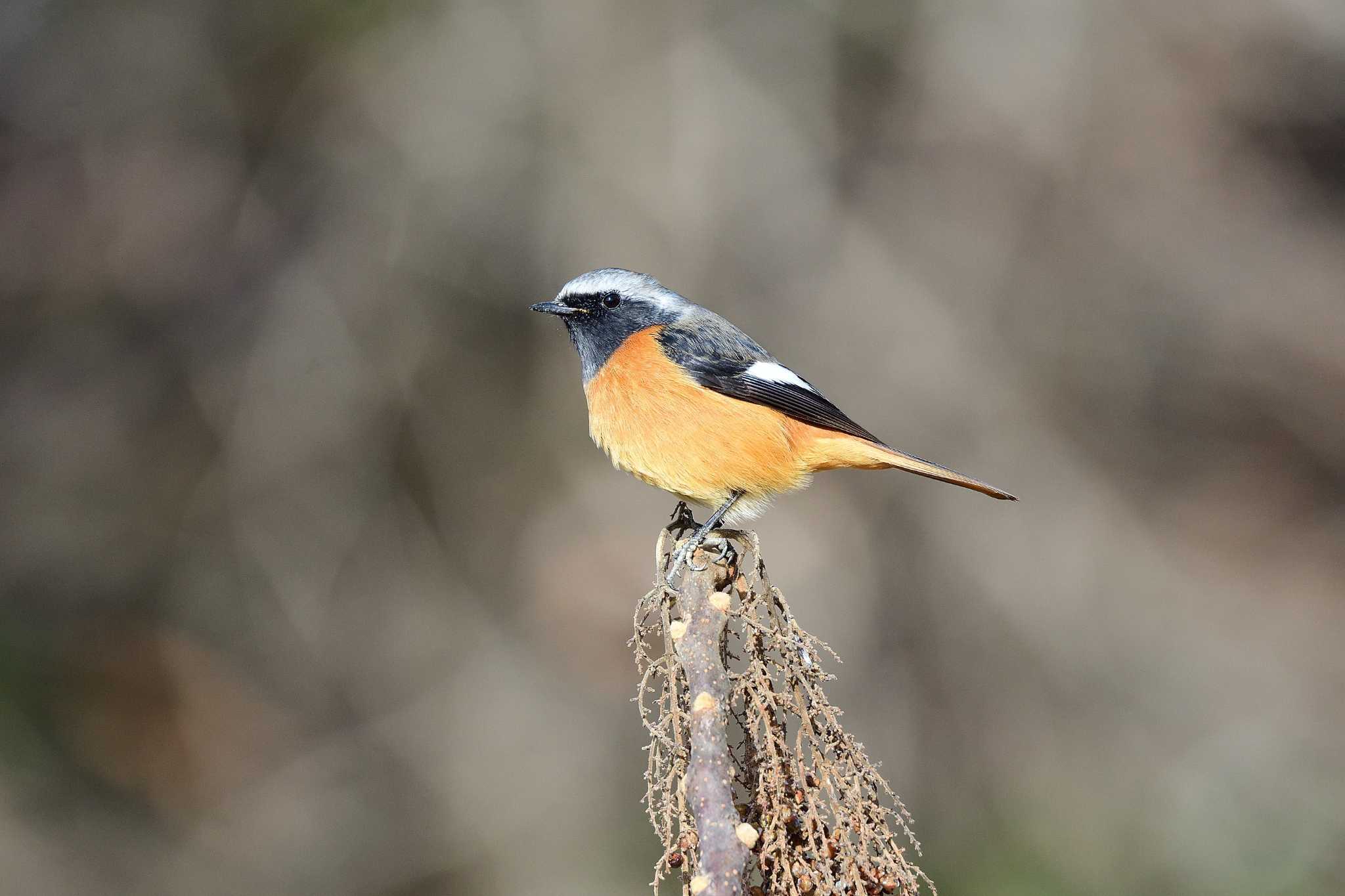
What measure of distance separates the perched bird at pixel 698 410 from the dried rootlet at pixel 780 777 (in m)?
Answer: 1.34

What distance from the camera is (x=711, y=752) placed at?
176 cm

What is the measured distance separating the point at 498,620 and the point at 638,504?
113 centimetres

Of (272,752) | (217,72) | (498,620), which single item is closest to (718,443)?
(498,620)

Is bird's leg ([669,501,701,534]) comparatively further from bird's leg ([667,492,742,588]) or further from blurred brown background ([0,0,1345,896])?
blurred brown background ([0,0,1345,896])

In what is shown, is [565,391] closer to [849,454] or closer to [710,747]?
[849,454]

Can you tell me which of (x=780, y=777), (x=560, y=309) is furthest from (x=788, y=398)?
(x=780, y=777)

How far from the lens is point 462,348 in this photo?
259 inches

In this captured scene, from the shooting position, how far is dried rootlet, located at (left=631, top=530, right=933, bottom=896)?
6.21 ft

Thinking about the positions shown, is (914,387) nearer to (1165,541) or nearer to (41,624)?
(1165,541)

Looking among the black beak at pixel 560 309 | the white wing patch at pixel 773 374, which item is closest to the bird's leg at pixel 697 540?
the white wing patch at pixel 773 374

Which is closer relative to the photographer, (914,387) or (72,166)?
(914,387)

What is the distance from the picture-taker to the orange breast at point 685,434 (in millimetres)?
3520

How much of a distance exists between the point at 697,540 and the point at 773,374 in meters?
1.14

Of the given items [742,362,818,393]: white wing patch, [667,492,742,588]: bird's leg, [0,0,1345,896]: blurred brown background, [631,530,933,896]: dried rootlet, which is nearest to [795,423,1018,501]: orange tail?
[742,362,818,393]: white wing patch
